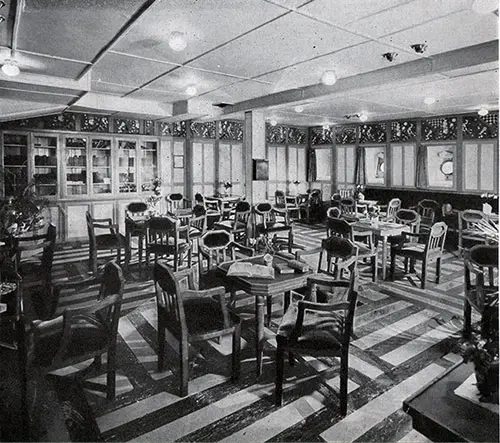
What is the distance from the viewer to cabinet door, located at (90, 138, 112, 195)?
8.64 metres

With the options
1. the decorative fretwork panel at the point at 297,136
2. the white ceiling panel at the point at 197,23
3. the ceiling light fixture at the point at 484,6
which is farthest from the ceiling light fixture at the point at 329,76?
the decorative fretwork panel at the point at 297,136

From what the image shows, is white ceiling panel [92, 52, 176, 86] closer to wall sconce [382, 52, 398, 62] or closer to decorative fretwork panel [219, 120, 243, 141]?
wall sconce [382, 52, 398, 62]

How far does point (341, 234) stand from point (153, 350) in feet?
9.98

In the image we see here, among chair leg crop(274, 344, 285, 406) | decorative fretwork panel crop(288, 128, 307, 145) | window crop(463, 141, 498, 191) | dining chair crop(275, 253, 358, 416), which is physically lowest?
chair leg crop(274, 344, 285, 406)

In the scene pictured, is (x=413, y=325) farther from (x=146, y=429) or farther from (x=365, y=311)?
(x=146, y=429)

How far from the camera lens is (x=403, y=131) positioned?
1005cm

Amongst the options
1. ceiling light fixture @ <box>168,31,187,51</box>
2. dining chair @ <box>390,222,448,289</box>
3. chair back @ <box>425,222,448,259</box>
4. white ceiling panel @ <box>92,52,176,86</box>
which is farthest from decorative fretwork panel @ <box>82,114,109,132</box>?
chair back @ <box>425,222,448,259</box>

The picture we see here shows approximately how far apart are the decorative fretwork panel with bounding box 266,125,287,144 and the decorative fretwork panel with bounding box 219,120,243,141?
38.6 inches

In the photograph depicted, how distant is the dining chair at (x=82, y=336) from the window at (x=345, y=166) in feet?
31.0

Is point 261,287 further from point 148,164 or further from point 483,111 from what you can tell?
point 483,111

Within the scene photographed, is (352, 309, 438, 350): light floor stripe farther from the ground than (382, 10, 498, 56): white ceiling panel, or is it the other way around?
(382, 10, 498, 56): white ceiling panel

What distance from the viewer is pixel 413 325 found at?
161 inches

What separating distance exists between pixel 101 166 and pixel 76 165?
50cm

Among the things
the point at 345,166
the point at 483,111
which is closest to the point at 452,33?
the point at 483,111
